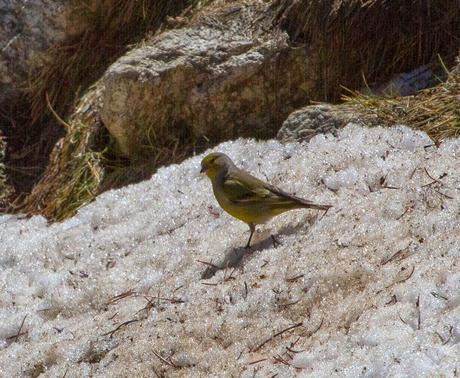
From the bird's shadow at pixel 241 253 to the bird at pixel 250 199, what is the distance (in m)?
0.07

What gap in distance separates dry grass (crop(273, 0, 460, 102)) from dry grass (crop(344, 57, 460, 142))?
501mm

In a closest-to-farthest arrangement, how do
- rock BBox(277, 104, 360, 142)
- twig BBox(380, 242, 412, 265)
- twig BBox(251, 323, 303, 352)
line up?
twig BBox(251, 323, 303, 352) → twig BBox(380, 242, 412, 265) → rock BBox(277, 104, 360, 142)

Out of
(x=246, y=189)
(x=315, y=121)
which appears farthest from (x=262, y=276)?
(x=315, y=121)

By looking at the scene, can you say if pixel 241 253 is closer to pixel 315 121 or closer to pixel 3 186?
pixel 315 121

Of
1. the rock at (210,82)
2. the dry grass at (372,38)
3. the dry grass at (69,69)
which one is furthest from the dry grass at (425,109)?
the dry grass at (69,69)

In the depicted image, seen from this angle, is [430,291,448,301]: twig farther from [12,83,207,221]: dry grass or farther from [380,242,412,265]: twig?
[12,83,207,221]: dry grass

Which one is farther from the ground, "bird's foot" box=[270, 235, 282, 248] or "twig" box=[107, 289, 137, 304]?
"bird's foot" box=[270, 235, 282, 248]

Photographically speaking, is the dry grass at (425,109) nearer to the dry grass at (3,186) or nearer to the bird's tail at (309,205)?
the bird's tail at (309,205)

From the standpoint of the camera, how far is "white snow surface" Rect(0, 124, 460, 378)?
5242 millimetres

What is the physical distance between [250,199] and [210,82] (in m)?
2.58

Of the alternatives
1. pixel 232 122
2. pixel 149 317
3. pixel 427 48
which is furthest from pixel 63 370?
pixel 427 48

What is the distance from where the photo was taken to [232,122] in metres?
9.06

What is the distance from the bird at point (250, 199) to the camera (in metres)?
6.57

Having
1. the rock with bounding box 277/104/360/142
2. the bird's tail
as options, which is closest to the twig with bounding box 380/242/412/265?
the bird's tail
